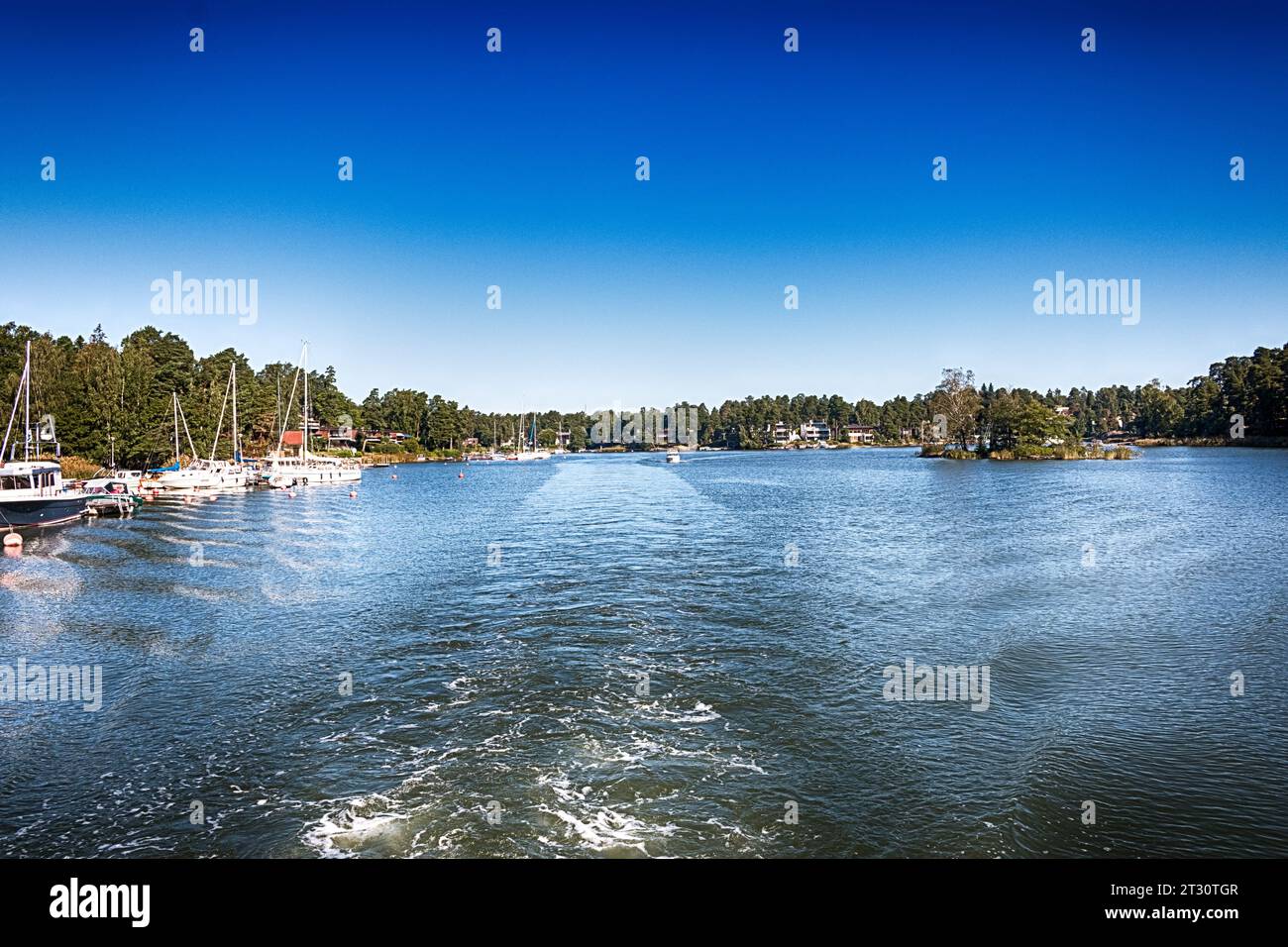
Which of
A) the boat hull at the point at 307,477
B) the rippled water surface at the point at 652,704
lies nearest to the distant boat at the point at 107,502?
the rippled water surface at the point at 652,704

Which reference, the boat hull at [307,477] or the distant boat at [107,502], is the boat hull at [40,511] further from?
the boat hull at [307,477]

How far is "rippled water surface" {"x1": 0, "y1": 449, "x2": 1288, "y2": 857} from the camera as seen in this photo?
11.7 m

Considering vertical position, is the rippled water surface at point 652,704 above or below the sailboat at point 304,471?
below

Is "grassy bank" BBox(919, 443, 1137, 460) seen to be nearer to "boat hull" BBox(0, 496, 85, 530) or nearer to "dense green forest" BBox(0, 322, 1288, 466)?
"dense green forest" BBox(0, 322, 1288, 466)

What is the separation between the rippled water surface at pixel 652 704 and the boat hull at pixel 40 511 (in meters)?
13.8

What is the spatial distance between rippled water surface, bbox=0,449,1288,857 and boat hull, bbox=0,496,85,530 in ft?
45.2

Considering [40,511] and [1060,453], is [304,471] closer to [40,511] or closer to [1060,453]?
[40,511]

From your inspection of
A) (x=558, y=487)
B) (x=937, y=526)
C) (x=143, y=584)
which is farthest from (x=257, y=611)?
(x=558, y=487)

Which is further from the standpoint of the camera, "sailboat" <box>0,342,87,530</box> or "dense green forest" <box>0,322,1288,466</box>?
"dense green forest" <box>0,322,1288,466</box>

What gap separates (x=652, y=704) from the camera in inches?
667

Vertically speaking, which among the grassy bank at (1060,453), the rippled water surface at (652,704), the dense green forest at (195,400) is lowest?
the rippled water surface at (652,704)

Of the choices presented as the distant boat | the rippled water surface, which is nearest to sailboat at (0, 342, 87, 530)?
the distant boat

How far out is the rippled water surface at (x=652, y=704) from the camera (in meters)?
11.7
